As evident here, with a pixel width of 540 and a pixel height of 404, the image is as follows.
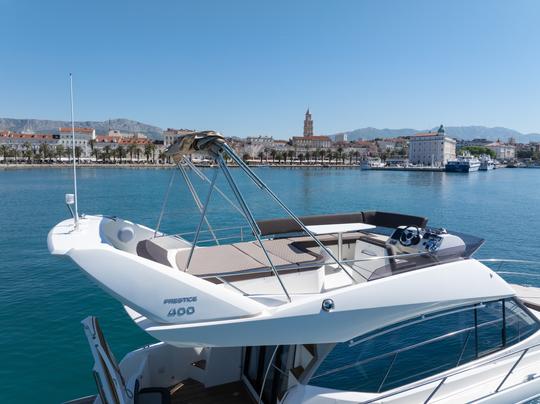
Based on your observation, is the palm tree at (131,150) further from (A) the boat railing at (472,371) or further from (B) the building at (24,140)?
(A) the boat railing at (472,371)

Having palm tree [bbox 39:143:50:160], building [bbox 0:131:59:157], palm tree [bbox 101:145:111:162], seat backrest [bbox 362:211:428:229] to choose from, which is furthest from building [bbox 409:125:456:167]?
seat backrest [bbox 362:211:428:229]

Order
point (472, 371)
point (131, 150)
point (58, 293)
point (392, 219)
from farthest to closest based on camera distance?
point (131, 150)
point (58, 293)
point (392, 219)
point (472, 371)

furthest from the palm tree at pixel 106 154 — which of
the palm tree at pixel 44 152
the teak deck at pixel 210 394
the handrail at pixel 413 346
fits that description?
the handrail at pixel 413 346

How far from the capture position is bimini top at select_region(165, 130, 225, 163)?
4.18m

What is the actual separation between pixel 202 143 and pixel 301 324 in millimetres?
2224

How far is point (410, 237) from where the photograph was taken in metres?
5.62

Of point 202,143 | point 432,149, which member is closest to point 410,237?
point 202,143

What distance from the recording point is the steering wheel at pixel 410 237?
5515 millimetres

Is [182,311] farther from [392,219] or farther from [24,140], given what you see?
[24,140]

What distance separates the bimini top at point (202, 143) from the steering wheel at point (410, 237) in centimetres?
320

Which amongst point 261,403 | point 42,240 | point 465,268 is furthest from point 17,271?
point 465,268

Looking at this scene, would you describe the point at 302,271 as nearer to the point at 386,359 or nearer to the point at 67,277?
the point at 386,359

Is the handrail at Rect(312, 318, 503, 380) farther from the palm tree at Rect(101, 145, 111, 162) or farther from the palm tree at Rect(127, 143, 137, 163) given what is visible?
the palm tree at Rect(127, 143, 137, 163)

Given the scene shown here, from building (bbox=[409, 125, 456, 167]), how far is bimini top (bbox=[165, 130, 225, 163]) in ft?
563
